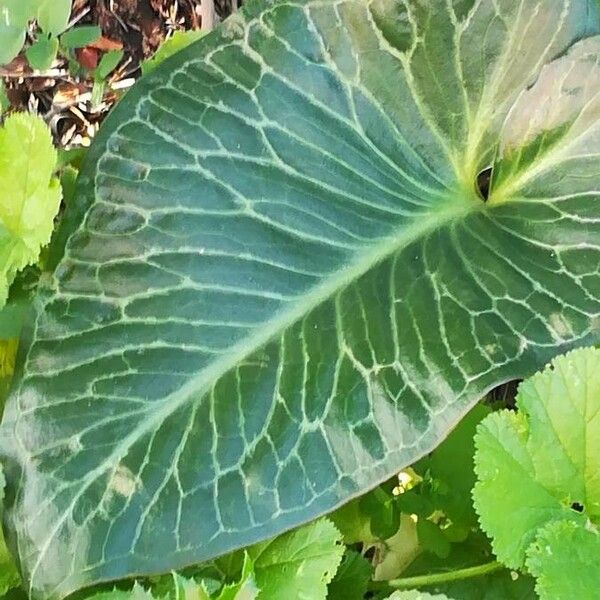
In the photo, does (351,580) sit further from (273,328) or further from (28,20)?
(28,20)

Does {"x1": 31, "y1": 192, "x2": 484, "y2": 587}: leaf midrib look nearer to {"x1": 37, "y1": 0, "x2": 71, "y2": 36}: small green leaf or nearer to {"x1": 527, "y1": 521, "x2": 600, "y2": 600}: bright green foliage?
{"x1": 527, "y1": 521, "x2": 600, "y2": 600}: bright green foliage

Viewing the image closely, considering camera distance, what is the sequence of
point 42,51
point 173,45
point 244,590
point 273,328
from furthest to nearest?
point 42,51 → point 173,45 → point 273,328 → point 244,590

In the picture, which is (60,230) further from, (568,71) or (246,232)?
(568,71)

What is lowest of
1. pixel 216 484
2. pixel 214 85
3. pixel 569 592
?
pixel 569 592

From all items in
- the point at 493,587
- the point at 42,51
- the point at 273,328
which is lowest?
the point at 493,587

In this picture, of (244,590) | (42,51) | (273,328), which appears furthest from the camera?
(42,51)

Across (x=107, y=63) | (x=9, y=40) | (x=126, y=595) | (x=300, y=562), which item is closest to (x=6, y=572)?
(x=126, y=595)

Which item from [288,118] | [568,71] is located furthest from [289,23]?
[568,71]

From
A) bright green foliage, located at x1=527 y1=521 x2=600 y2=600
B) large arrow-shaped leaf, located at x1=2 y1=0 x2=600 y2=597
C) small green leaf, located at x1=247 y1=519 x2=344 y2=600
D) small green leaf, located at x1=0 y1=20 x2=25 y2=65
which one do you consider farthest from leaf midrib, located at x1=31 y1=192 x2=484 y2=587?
small green leaf, located at x1=0 y1=20 x2=25 y2=65
